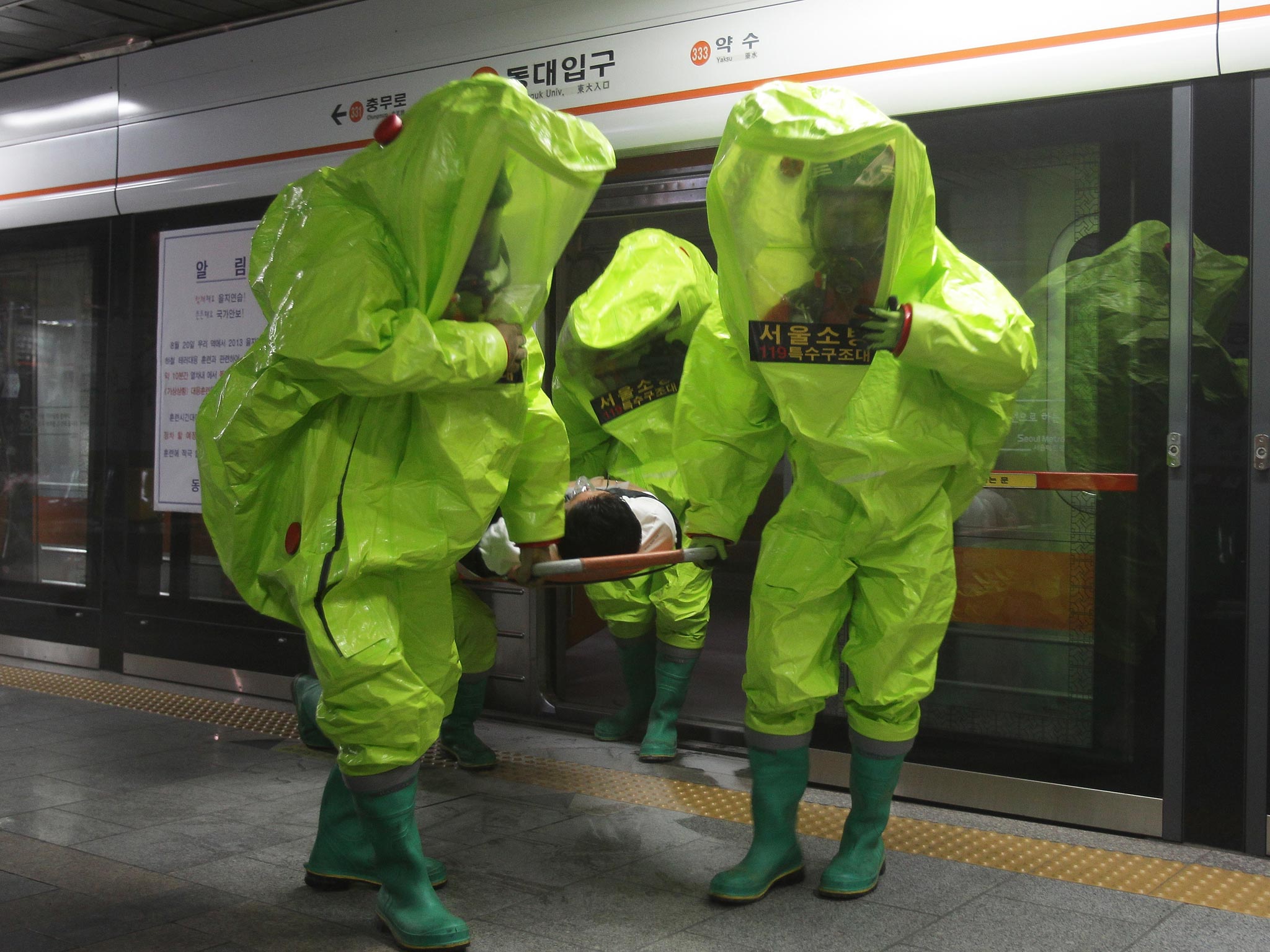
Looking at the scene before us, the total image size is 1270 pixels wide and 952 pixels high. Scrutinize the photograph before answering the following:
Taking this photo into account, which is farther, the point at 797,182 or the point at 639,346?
the point at 639,346

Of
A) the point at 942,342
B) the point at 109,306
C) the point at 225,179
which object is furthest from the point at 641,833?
the point at 109,306

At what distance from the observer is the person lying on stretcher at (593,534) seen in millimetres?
2773

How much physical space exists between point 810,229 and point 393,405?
985 mm

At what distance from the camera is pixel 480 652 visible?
3846mm

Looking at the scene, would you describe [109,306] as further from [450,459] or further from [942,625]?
[942,625]

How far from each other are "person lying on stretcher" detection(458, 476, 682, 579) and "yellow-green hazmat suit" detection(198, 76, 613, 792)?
26cm

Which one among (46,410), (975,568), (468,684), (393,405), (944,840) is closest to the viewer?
(393,405)

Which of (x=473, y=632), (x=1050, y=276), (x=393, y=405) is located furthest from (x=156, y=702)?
(x=1050, y=276)

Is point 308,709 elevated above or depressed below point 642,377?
below

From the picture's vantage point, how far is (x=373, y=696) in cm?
230

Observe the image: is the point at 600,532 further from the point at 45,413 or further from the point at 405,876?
the point at 45,413

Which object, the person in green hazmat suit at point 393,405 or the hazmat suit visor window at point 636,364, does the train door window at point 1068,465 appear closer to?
the hazmat suit visor window at point 636,364

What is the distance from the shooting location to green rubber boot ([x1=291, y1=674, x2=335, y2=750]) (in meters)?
3.51

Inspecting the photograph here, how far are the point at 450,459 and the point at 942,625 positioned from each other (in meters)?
1.27
